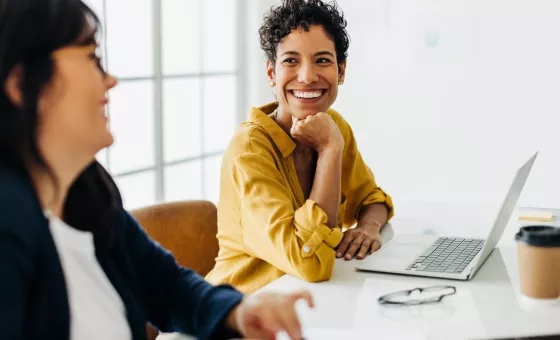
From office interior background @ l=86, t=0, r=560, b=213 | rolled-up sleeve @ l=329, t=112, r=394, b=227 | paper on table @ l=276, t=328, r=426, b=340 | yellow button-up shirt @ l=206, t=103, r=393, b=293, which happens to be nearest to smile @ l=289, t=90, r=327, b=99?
yellow button-up shirt @ l=206, t=103, r=393, b=293

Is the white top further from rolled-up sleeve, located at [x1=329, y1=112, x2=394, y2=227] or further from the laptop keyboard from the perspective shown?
rolled-up sleeve, located at [x1=329, y1=112, x2=394, y2=227]

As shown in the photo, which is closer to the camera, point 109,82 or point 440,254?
point 109,82

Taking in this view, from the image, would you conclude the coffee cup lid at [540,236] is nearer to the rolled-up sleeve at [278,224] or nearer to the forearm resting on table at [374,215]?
the rolled-up sleeve at [278,224]

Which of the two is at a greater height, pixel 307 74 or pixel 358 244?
pixel 307 74

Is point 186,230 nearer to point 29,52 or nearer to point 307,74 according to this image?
point 307,74

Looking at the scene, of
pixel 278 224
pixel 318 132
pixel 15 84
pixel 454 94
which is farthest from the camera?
pixel 454 94

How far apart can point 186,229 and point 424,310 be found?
2.86ft

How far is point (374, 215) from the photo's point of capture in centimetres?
214

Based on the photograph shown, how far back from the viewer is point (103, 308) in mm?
1097

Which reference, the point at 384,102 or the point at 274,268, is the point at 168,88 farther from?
the point at 274,268

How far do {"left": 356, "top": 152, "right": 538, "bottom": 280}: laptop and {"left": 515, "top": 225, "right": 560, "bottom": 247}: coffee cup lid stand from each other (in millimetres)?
182

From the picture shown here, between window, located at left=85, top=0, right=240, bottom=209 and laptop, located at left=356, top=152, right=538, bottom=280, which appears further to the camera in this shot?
window, located at left=85, top=0, right=240, bottom=209

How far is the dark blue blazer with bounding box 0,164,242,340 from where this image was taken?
35.9 inches

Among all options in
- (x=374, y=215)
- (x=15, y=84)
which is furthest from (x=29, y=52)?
(x=374, y=215)
